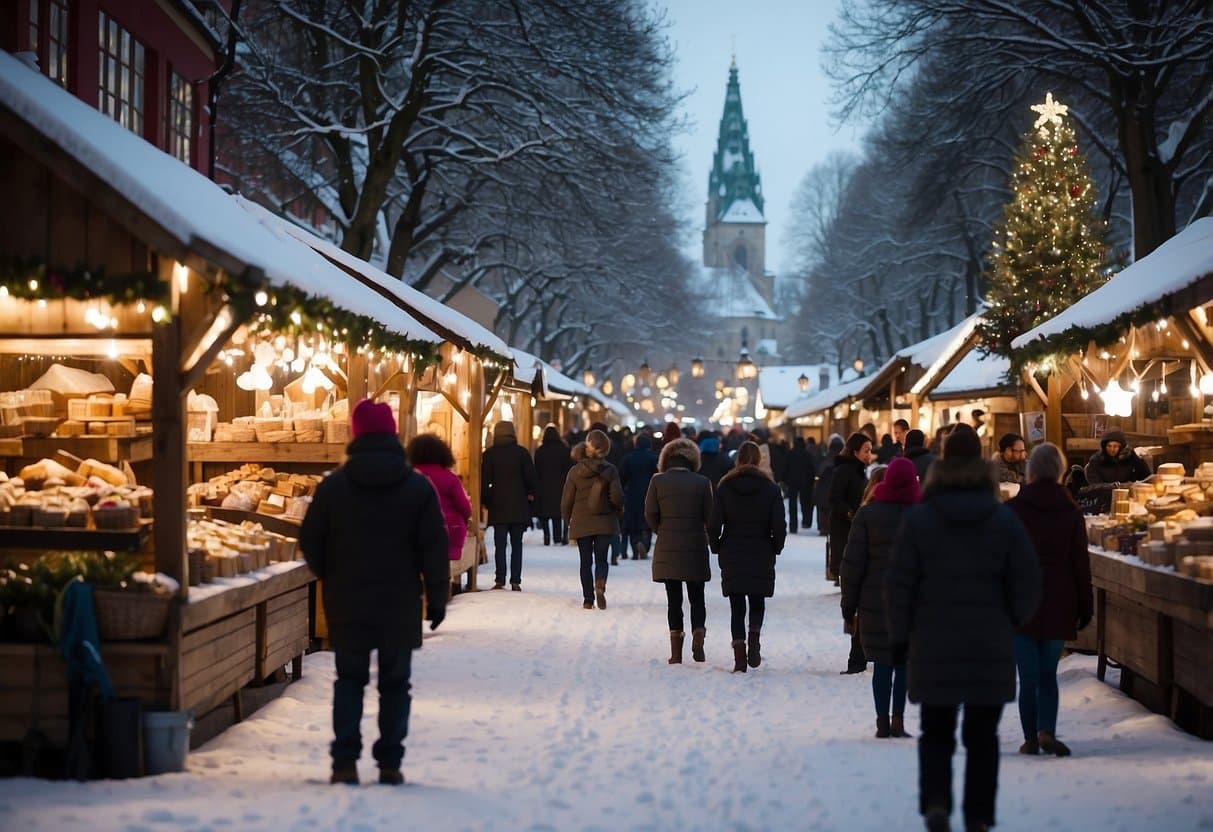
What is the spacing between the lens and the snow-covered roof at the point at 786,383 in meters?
76.6

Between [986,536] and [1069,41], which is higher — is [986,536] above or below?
below

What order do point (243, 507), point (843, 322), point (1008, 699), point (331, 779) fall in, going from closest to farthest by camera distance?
point (1008, 699)
point (331, 779)
point (243, 507)
point (843, 322)

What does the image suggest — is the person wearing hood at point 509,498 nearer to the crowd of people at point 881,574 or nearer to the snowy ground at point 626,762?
the crowd of people at point 881,574

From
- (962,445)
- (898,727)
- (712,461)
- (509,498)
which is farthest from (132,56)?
(962,445)

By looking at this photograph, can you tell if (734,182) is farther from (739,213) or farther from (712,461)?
(712,461)

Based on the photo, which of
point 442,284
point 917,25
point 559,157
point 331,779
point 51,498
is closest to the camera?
point 331,779

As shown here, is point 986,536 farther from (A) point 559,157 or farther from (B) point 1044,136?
(A) point 559,157

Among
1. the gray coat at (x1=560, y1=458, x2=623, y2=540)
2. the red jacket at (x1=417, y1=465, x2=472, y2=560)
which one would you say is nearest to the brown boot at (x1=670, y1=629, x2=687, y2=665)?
the red jacket at (x1=417, y1=465, x2=472, y2=560)

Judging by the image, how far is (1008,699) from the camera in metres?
6.55

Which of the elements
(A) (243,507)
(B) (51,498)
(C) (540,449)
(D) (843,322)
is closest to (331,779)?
(B) (51,498)

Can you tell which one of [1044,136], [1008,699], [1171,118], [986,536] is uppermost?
[1171,118]

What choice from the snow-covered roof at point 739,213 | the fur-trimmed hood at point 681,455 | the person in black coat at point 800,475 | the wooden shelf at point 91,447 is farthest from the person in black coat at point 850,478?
the snow-covered roof at point 739,213

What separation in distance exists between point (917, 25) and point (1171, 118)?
8456mm

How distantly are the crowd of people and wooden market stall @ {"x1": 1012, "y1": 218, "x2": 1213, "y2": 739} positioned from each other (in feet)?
2.58
